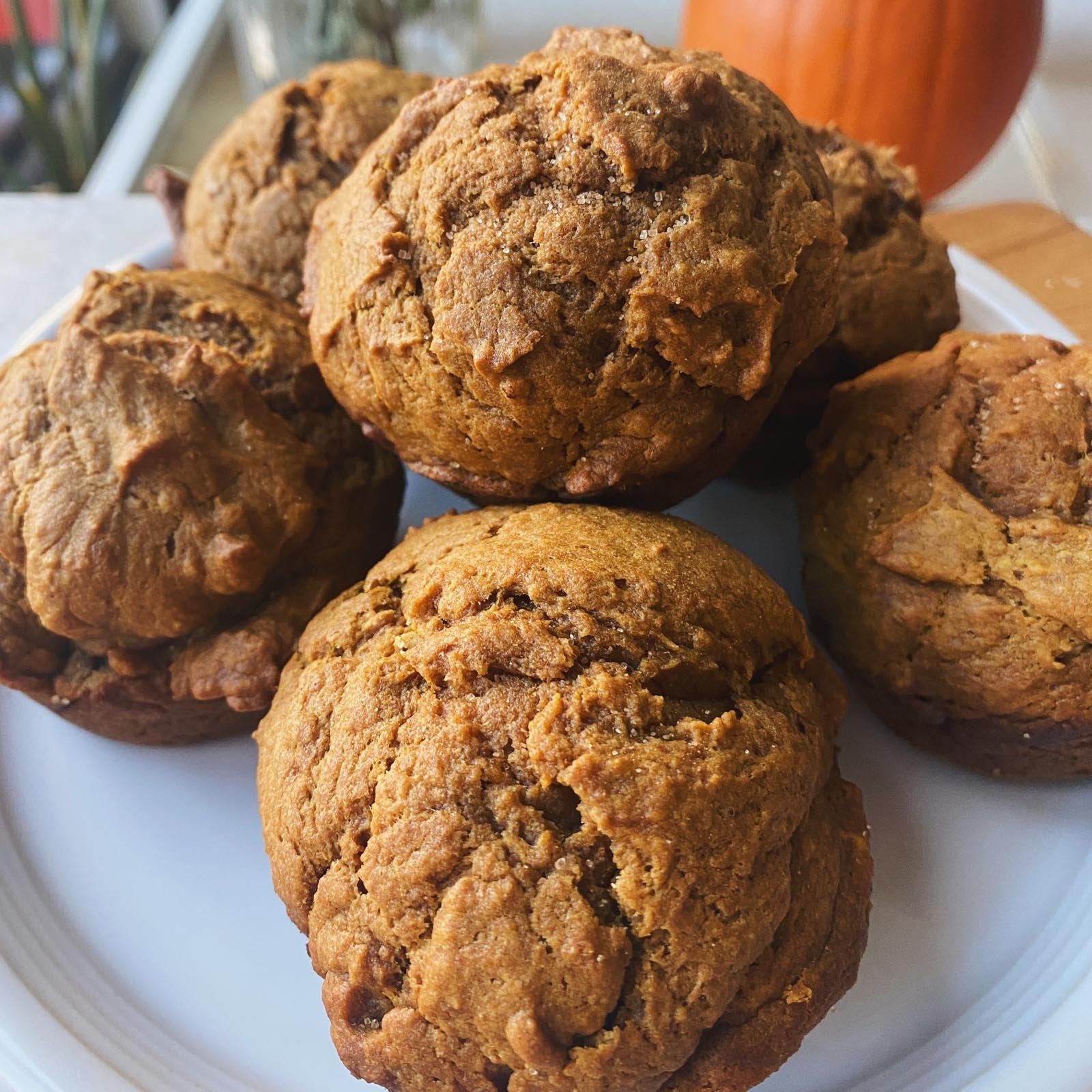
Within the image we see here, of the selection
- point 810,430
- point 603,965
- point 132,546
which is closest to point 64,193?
point 132,546

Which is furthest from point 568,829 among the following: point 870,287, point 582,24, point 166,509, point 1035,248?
point 582,24

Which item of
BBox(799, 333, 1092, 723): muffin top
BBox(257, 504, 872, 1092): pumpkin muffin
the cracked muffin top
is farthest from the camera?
the cracked muffin top

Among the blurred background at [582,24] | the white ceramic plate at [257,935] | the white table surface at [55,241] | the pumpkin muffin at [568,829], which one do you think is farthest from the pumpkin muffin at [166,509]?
the blurred background at [582,24]

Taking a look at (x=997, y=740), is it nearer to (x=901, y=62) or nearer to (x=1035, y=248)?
(x=1035, y=248)

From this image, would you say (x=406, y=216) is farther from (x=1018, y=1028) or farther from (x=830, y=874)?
(x=1018, y=1028)

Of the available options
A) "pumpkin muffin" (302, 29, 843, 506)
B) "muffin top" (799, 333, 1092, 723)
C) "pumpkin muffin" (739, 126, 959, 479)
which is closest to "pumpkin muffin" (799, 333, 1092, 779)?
"muffin top" (799, 333, 1092, 723)

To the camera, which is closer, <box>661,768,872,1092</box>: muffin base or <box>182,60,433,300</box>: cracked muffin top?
<box>661,768,872,1092</box>: muffin base

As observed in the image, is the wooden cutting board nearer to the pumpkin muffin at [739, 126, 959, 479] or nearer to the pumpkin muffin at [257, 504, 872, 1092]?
the pumpkin muffin at [739, 126, 959, 479]

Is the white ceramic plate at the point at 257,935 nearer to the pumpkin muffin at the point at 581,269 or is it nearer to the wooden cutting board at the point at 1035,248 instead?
the pumpkin muffin at the point at 581,269
